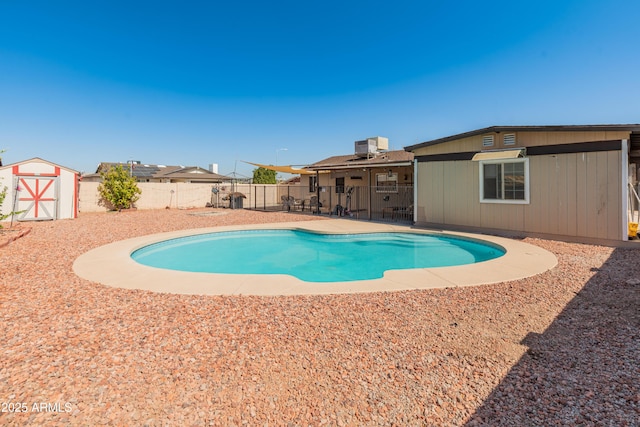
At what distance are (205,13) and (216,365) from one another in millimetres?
15919

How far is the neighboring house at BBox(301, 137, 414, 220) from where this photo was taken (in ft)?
52.8

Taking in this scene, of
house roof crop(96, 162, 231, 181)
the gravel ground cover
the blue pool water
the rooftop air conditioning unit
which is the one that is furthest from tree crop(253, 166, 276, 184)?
the gravel ground cover

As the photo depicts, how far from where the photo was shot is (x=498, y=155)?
9.56m

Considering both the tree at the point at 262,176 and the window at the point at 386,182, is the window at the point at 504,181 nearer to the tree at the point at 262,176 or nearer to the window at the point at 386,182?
the window at the point at 386,182

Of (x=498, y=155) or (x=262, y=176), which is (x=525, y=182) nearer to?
(x=498, y=155)

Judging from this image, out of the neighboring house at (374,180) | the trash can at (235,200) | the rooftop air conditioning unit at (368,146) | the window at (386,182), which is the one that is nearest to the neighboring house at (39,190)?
the trash can at (235,200)

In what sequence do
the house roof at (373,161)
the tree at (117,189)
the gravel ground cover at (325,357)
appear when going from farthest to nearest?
the tree at (117,189)
the house roof at (373,161)
the gravel ground cover at (325,357)

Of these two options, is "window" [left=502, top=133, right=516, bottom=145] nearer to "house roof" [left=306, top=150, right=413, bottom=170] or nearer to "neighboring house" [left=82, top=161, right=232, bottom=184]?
"house roof" [left=306, top=150, right=413, bottom=170]

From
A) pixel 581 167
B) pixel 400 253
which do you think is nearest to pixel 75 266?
pixel 400 253

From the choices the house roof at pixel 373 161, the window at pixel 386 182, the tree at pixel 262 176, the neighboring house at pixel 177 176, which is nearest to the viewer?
the house roof at pixel 373 161

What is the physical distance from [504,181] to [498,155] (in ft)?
3.07

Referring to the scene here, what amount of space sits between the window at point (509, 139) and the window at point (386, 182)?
682cm

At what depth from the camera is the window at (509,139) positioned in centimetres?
961

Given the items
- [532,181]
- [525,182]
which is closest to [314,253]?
[525,182]
